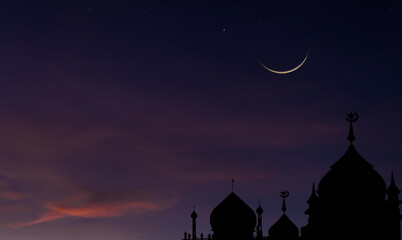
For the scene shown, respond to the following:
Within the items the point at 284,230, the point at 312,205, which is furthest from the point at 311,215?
the point at 284,230

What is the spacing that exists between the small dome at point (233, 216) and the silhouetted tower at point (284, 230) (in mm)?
1618

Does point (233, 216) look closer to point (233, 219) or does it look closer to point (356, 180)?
point (233, 219)

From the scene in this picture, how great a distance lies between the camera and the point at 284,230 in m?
44.8

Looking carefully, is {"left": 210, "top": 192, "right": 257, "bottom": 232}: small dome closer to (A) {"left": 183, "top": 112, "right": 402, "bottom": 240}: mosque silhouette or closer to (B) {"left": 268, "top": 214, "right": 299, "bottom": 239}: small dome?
(B) {"left": 268, "top": 214, "right": 299, "bottom": 239}: small dome

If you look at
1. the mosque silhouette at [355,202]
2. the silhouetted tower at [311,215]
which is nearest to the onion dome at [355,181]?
the mosque silhouette at [355,202]

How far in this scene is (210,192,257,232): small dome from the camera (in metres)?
44.7

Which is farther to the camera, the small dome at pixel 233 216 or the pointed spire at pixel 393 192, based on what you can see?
the small dome at pixel 233 216

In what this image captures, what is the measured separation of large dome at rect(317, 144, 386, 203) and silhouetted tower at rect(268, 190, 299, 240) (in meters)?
12.2

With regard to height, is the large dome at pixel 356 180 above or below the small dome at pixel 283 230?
above

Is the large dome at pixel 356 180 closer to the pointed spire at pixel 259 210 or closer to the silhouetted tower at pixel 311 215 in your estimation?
the silhouetted tower at pixel 311 215

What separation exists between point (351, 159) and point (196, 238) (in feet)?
78.7

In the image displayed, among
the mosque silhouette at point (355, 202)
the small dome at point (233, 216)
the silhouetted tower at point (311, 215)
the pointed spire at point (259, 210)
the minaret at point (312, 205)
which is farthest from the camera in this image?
the pointed spire at point (259, 210)

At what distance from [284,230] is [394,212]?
13111 millimetres

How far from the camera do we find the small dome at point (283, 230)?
4469cm
